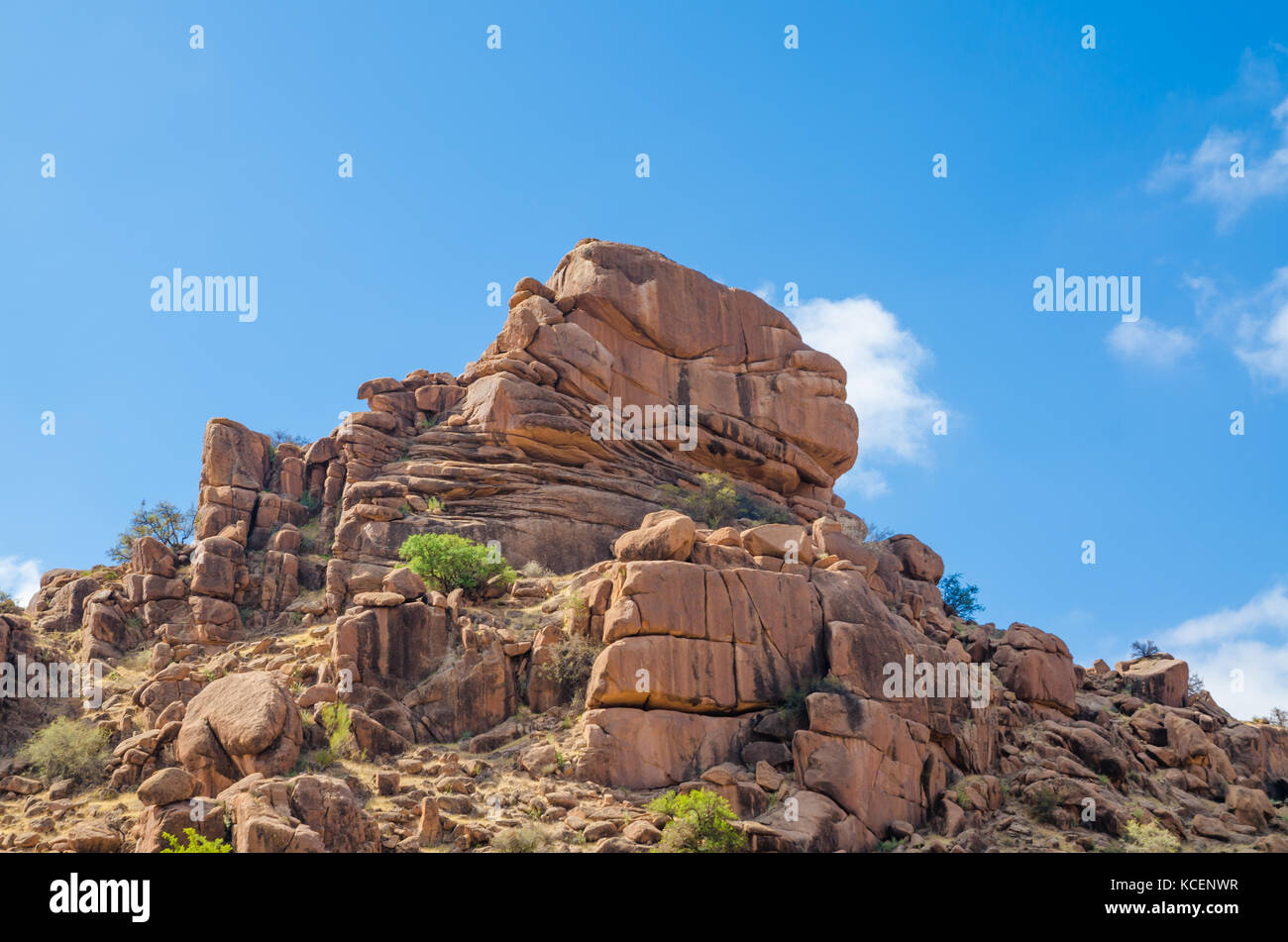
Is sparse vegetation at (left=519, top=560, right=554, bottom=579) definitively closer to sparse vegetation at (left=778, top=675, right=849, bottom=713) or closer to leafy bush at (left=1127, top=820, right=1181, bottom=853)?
sparse vegetation at (left=778, top=675, right=849, bottom=713)

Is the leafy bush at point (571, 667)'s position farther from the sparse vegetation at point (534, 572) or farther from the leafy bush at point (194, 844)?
the leafy bush at point (194, 844)

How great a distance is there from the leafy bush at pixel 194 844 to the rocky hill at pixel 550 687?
0.78ft

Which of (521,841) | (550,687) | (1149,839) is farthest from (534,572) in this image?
(1149,839)

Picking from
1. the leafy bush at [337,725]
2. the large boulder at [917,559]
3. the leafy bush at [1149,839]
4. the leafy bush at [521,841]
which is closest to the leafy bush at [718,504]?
the large boulder at [917,559]

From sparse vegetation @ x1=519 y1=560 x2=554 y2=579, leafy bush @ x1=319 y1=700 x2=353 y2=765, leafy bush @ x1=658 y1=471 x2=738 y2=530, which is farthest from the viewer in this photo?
leafy bush @ x1=658 y1=471 x2=738 y2=530

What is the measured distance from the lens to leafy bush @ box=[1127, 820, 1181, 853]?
91.2 ft

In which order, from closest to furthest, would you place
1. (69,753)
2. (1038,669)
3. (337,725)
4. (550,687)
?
(69,753)
(337,725)
(550,687)
(1038,669)

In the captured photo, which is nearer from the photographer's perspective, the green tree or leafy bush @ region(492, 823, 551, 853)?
leafy bush @ region(492, 823, 551, 853)

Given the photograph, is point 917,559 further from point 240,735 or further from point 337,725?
point 240,735

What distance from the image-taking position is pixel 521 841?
2425 centimetres

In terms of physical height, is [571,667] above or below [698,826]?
above

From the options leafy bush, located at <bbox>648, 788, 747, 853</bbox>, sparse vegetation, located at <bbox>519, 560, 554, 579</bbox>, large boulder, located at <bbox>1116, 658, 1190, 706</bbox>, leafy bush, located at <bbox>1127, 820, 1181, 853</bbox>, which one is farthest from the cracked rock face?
large boulder, located at <bbox>1116, 658, 1190, 706</bbox>

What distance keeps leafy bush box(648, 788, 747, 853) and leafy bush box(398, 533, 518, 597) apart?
497 inches

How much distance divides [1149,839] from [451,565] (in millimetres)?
21819
